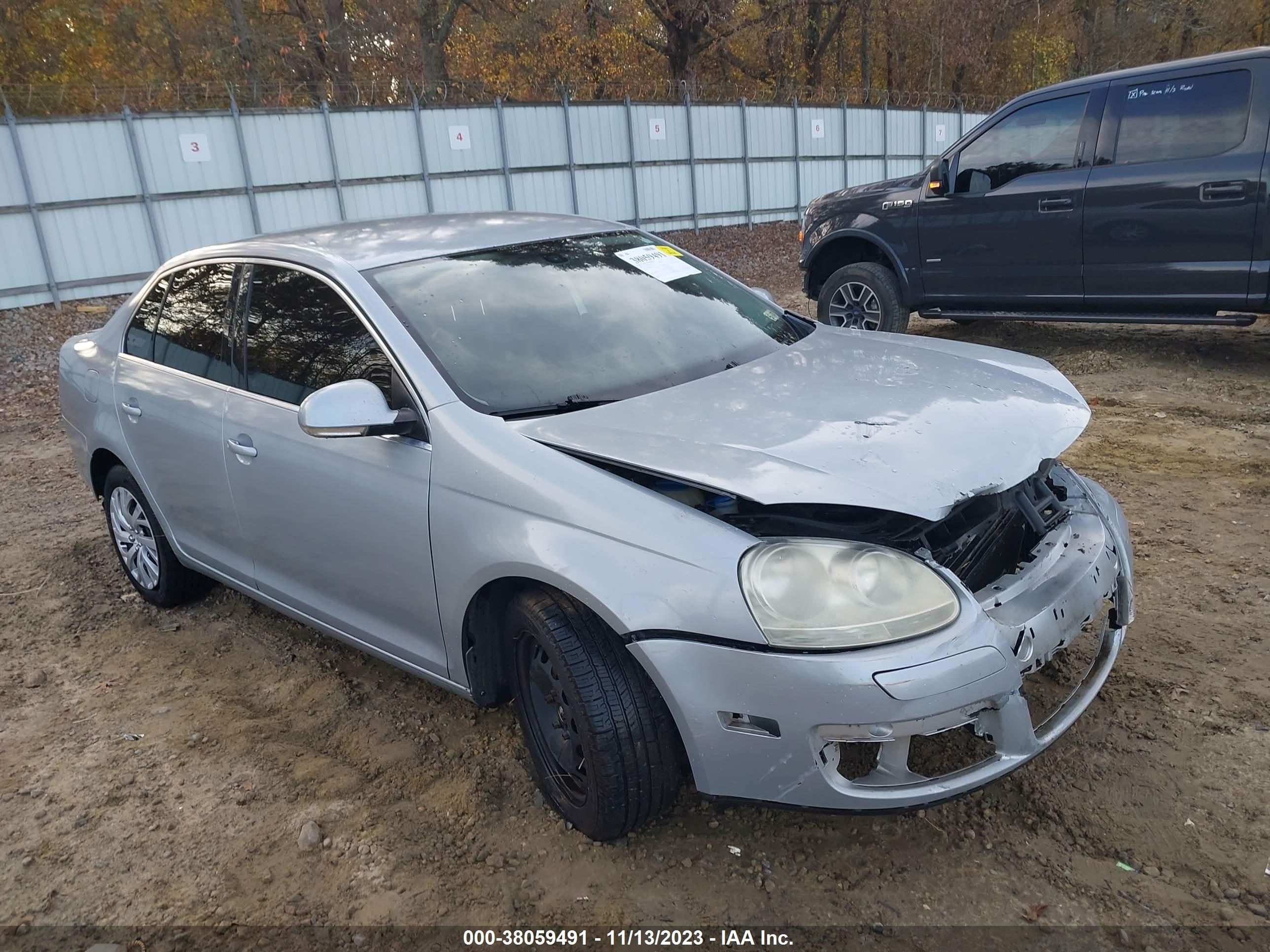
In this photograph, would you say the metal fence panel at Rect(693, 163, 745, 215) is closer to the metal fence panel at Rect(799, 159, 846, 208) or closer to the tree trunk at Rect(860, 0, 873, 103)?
the metal fence panel at Rect(799, 159, 846, 208)

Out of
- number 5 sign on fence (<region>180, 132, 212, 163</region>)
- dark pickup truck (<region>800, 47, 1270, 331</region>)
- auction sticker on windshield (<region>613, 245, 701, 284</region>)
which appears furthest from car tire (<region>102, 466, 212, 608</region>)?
number 5 sign on fence (<region>180, 132, 212, 163</region>)

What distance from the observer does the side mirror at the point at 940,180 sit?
748cm

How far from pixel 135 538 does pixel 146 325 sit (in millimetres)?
1002

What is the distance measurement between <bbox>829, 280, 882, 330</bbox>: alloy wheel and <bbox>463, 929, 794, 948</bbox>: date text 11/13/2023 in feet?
21.0

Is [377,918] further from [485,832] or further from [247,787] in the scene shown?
[247,787]

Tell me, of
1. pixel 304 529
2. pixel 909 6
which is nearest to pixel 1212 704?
pixel 304 529

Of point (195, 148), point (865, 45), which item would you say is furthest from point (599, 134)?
point (865, 45)

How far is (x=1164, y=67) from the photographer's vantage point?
253 inches

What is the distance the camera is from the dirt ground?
93.4 inches

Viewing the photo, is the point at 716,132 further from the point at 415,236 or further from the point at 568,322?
the point at 568,322

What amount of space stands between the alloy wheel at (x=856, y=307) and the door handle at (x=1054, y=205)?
151 cm

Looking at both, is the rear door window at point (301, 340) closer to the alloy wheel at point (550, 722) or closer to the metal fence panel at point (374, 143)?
the alloy wheel at point (550, 722)

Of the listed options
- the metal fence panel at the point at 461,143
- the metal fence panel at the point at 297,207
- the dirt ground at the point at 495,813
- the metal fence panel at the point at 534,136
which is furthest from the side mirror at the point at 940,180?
the metal fence panel at the point at 534,136

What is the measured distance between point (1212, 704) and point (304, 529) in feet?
9.75
